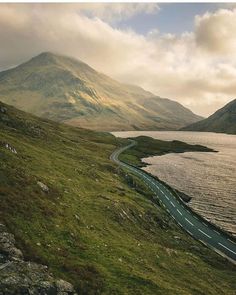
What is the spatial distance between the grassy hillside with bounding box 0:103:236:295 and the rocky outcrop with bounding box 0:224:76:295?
4.44 ft

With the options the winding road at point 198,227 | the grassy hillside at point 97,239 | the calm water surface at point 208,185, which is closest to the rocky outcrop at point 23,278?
the grassy hillside at point 97,239

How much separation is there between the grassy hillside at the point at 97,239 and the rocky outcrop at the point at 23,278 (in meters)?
1.35

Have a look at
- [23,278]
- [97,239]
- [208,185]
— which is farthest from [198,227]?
[208,185]

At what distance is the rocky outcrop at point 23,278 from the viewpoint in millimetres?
24750

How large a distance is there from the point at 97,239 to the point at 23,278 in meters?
16.2

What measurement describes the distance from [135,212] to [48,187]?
67.7 ft

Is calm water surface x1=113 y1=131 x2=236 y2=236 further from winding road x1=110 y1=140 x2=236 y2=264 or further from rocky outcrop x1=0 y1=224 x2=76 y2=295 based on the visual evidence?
rocky outcrop x1=0 y1=224 x2=76 y2=295

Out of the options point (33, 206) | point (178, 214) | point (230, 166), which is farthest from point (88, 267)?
point (230, 166)

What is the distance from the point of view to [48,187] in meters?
51.0

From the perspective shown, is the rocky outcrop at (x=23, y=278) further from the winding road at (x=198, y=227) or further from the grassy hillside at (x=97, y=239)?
the winding road at (x=198, y=227)

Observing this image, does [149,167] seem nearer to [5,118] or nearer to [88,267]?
[5,118]

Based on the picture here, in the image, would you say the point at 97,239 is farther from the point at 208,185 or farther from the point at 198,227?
the point at 208,185

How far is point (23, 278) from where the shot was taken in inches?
1013

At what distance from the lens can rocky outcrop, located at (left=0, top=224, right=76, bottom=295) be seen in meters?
24.8
